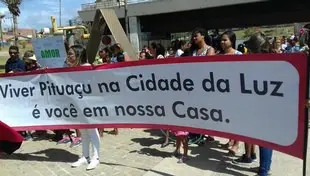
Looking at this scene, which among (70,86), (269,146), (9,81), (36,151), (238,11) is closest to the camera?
(269,146)

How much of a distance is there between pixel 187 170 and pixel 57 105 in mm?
2171

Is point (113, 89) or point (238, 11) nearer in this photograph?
point (113, 89)

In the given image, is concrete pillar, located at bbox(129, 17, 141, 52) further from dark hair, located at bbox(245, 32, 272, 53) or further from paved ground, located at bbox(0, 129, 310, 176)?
dark hair, located at bbox(245, 32, 272, 53)

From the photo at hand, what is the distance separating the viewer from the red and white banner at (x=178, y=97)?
153 inches

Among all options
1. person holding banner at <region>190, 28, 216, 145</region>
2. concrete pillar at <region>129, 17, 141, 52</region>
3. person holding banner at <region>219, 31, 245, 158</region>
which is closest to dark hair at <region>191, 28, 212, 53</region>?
person holding banner at <region>190, 28, 216, 145</region>

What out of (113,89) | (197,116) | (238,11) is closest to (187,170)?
(197,116)

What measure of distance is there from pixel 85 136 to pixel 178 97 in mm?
1818

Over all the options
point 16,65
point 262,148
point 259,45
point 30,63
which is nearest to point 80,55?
point 30,63

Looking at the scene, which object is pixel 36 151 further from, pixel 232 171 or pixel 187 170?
pixel 232 171

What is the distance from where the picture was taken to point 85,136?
19.2 feet

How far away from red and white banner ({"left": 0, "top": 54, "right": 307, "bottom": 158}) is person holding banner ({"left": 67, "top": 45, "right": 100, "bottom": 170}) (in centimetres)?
20

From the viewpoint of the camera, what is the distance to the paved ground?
5.30 metres

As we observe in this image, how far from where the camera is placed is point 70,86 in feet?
18.8

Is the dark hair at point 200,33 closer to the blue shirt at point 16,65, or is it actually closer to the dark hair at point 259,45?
the dark hair at point 259,45
